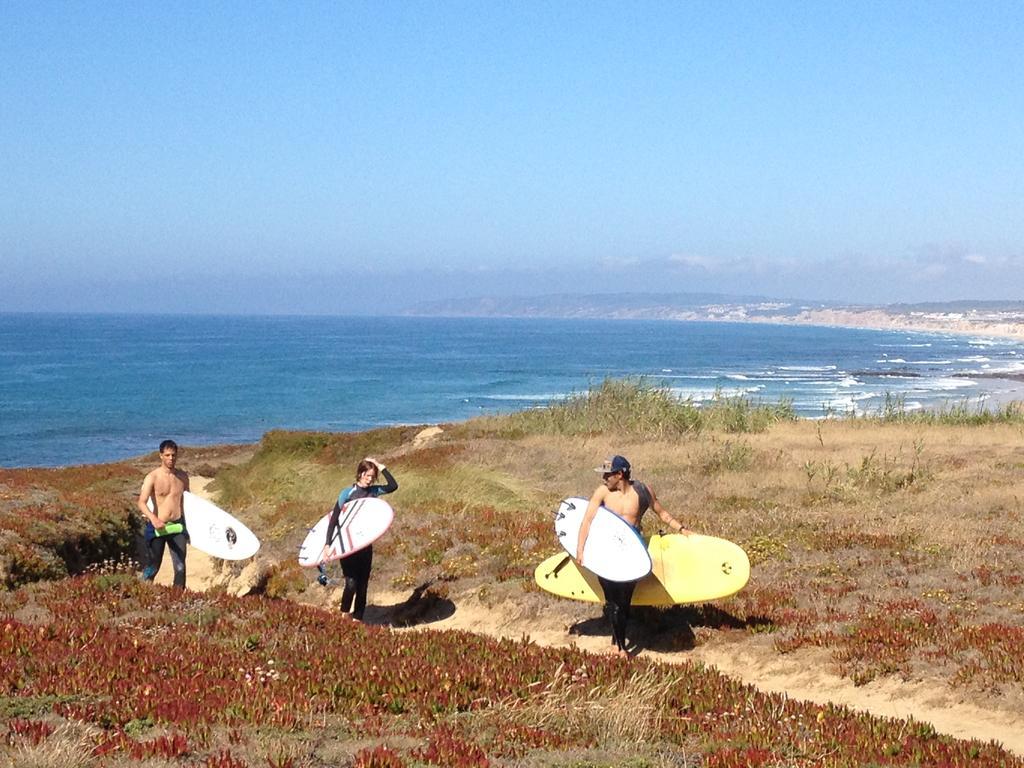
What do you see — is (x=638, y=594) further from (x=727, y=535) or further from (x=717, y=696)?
(x=727, y=535)

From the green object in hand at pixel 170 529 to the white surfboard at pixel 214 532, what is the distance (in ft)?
1.27

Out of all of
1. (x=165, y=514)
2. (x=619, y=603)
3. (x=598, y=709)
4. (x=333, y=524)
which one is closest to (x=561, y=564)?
(x=619, y=603)

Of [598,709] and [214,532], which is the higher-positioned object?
[598,709]

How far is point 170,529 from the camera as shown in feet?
40.7

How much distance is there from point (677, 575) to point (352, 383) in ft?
273

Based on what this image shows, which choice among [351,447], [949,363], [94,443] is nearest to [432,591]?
[351,447]

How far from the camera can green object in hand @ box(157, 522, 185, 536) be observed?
12.4m

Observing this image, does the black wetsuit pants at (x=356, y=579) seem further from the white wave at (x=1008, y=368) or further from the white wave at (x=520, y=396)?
the white wave at (x=1008, y=368)

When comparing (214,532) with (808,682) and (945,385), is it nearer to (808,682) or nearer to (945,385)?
(808,682)

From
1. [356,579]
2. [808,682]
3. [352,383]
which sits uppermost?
[356,579]

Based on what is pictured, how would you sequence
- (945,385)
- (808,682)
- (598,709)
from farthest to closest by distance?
(945,385)
(808,682)
(598,709)

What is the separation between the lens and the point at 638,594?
36.7 ft

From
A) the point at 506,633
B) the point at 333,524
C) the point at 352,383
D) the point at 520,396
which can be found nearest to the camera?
the point at 333,524

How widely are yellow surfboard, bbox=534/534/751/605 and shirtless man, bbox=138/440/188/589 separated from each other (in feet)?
15.1
